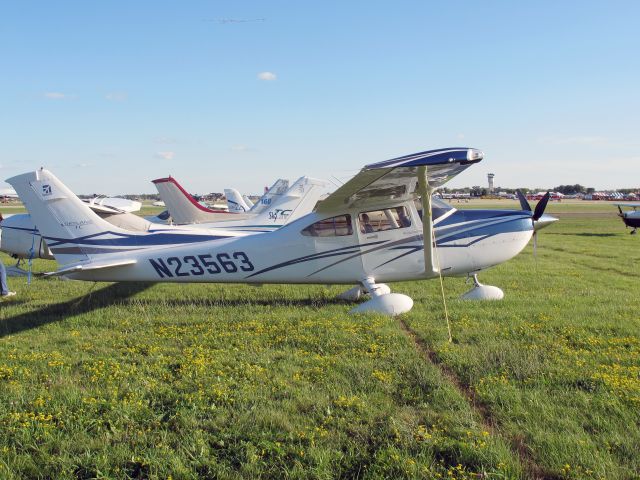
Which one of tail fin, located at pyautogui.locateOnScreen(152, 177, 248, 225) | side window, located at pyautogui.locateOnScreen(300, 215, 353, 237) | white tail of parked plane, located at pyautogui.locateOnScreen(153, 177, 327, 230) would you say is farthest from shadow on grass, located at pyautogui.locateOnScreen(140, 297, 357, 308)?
tail fin, located at pyautogui.locateOnScreen(152, 177, 248, 225)

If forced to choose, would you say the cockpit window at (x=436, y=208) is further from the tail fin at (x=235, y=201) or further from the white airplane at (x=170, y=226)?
the tail fin at (x=235, y=201)

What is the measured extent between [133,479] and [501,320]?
543 centimetres

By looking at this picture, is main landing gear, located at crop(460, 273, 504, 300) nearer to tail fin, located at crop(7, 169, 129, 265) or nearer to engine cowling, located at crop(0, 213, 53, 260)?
tail fin, located at crop(7, 169, 129, 265)

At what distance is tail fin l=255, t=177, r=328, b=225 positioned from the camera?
16.3 m

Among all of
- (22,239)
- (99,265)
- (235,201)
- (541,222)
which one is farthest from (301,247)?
(235,201)

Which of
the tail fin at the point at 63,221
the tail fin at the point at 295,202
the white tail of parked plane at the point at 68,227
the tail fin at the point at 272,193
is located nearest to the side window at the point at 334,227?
the white tail of parked plane at the point at 68,227

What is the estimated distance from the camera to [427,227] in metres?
7.67

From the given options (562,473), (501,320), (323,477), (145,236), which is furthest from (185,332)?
(562,473)

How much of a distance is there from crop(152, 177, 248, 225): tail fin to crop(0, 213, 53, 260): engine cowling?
21.7ft

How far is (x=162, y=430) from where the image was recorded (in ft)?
12.5

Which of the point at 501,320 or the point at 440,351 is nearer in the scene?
the point at 440,351

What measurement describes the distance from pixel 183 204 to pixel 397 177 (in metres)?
13.0

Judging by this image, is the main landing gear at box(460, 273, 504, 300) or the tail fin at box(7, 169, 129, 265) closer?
the tail fin at box(7, 169, 129, 265)

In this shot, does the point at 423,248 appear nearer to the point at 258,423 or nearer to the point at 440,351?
the point at 440,351
